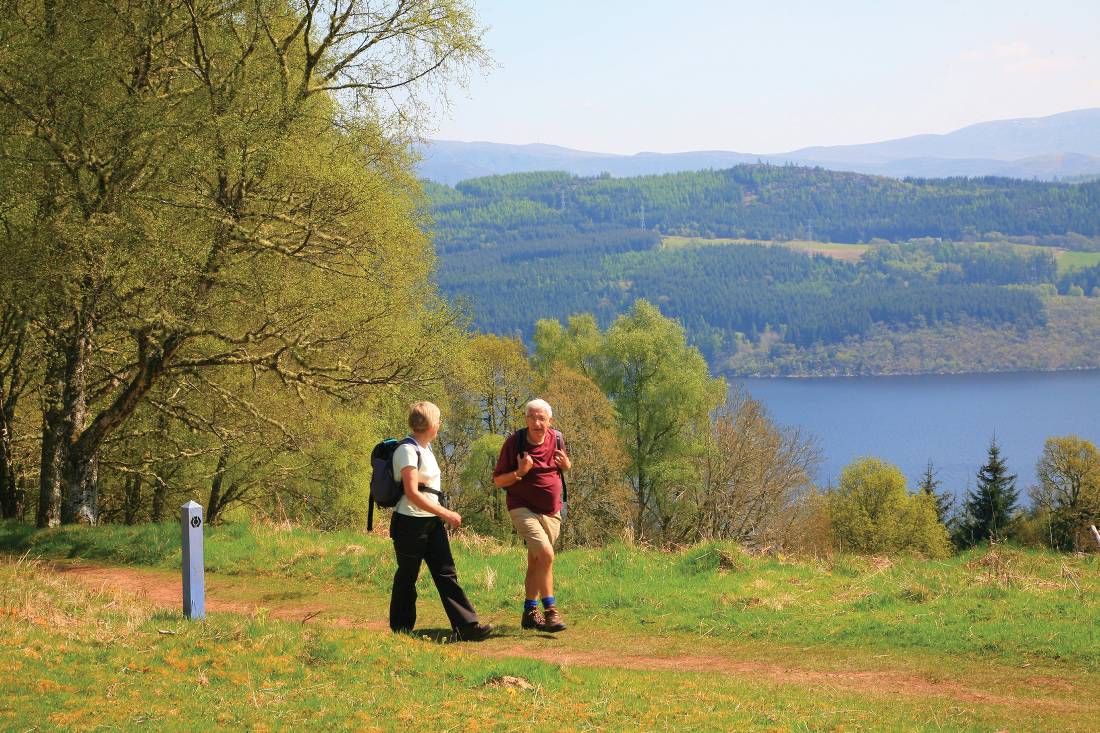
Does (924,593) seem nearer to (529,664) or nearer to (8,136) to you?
(529,664)

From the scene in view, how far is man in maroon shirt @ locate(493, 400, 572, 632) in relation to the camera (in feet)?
34.4

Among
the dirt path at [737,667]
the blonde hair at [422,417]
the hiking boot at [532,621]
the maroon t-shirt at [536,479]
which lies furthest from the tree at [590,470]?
the blonde hair at [422,417]

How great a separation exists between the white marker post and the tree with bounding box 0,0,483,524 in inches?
240

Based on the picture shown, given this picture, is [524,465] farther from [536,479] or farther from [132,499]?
[132,499]

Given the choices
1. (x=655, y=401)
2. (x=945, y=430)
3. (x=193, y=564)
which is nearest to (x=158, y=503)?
(x=193, y=564)

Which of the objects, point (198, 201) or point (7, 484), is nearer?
point (198, 201)

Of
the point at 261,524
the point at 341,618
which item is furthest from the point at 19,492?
the point at 341,618

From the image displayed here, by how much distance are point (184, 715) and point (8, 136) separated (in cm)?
1179

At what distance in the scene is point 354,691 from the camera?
750cm

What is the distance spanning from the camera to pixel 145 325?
15609 mm

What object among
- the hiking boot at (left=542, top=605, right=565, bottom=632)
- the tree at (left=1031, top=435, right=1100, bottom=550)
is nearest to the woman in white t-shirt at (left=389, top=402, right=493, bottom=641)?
the hiking boot at (left=542, top=605, right=565, bottom=632)

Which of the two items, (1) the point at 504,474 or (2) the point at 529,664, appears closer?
(2) the point at 529,664

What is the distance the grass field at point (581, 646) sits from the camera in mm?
7172

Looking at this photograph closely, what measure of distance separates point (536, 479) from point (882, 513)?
2497 inches
